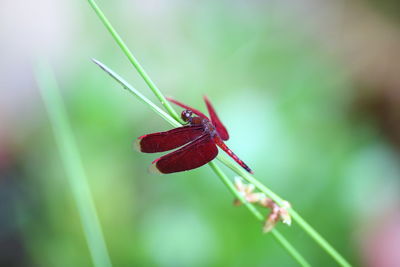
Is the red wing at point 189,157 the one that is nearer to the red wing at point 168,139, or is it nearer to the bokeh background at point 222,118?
the red wing at point 168,139

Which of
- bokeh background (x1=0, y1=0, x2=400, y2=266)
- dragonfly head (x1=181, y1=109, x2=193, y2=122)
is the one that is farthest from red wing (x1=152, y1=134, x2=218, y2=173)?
bokeh background (x1=0, y1=0, x2=400, y2=266)

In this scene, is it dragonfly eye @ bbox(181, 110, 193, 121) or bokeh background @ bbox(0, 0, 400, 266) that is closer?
dragonfly eye @ bbox(181, 110, 193, 121)

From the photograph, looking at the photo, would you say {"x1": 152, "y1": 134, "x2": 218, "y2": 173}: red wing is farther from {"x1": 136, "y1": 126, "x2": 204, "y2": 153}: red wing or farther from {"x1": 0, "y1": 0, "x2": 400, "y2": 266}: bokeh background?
{"x1": 0, "y1": 0, "x2": 400, "y2": 266}: bokeh background

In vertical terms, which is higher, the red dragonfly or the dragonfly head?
the dragonfly head

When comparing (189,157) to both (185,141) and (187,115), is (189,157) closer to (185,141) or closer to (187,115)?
(185,141)

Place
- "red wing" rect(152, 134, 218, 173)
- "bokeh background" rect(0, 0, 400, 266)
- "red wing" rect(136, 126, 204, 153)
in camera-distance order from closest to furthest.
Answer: "red wing" rect(152, 134, 218, 173), "red wing" rect(136, 126, 204, 153), "bokeh background" rect(0, 0, 400, 266)

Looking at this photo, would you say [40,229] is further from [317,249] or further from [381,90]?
[381,90]

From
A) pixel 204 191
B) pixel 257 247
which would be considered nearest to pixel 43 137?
→ pixel 204 191
